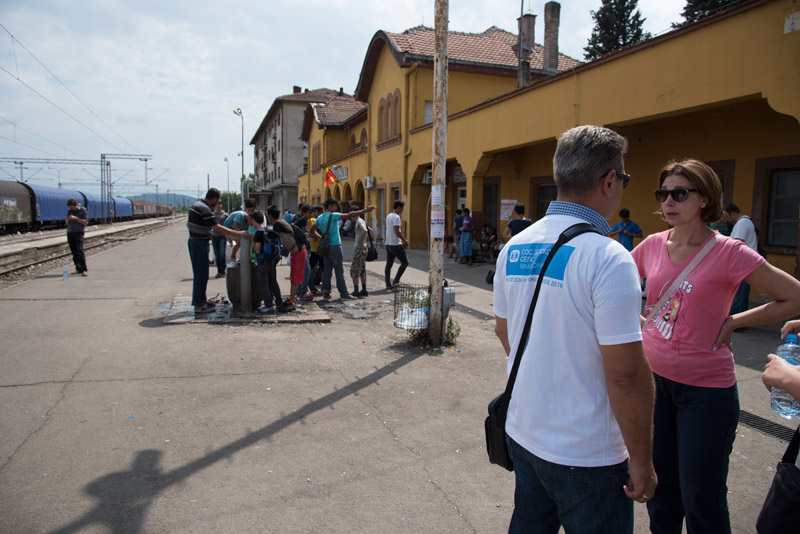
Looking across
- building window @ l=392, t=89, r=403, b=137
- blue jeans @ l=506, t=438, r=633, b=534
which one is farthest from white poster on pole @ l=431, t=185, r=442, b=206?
building window @ l=392, t=89, r=403, b=137

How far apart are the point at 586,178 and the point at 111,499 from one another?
318cm

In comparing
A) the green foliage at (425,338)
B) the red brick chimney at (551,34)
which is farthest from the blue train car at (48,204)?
the green foliage at (425,338)

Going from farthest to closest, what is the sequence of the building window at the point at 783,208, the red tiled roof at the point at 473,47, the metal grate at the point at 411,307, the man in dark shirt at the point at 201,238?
the red tiled roof at the point at 473,47, the building window at the point at 783,208, the man in dark shirt at the point at 201,238, the metal grate at the point at 411,307

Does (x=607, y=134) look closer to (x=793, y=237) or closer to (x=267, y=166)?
(x=793, y=237)

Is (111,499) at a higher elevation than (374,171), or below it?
below

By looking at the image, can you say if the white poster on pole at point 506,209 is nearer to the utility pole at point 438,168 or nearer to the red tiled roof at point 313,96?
the utility pole at point 438,168

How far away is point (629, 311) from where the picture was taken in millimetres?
1482

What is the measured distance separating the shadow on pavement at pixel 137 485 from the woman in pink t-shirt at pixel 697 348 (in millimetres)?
2723

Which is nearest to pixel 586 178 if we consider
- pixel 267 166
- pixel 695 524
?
pixel 695 524

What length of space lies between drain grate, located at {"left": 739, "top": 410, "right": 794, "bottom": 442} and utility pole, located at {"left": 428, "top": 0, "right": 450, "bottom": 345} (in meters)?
3.29

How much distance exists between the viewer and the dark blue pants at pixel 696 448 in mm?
2193

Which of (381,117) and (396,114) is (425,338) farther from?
(381,117)

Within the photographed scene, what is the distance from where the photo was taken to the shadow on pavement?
2826mm

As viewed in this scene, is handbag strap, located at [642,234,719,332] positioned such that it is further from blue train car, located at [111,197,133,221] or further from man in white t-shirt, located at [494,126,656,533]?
blue train car, located at [111,197,133,221]
